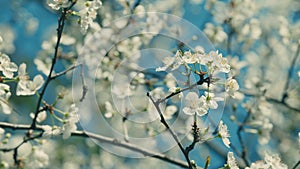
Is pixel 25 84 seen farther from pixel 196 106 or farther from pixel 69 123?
pixel 196 106

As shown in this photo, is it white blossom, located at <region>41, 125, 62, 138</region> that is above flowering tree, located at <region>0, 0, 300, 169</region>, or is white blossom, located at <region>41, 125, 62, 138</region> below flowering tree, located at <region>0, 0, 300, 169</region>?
below

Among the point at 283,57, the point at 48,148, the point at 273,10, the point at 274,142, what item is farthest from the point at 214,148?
the point at 273,10

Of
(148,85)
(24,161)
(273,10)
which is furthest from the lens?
(273,10)

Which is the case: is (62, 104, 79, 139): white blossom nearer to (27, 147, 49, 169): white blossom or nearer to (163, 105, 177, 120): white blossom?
(27, 147, 49, 169): white blossom

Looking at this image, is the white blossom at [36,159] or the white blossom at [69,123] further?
the white blossom at [36,159]

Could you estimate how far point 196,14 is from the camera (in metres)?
5.23

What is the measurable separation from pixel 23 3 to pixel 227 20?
7.89 ft

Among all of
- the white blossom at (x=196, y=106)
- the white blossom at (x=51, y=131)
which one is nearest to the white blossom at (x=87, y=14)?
the white blossom at (x=51, y=131)

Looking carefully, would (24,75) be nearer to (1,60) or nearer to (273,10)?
(1,60)

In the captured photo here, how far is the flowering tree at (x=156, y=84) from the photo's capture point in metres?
2.36

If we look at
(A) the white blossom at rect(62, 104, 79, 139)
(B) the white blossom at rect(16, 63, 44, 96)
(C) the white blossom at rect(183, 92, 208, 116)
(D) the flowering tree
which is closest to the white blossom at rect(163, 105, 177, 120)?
(D) the flowering tree

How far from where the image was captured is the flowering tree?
236cm

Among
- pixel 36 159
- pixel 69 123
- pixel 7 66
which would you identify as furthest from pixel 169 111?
pixel 7 66

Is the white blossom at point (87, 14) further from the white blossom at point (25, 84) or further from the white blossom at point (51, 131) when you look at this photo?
the white blossom at point (51, 131)
